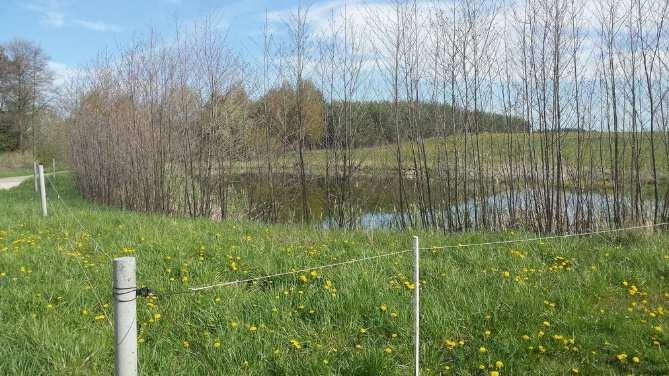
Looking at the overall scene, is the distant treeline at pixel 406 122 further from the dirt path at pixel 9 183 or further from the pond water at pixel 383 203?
the dirt path at pixel 9 183

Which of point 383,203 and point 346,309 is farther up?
point 383,203

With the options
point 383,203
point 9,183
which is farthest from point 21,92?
point 383,203

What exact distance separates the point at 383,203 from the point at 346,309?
6615 millimetres

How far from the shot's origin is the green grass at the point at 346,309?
2.91m

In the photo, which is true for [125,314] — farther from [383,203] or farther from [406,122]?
[383,203]

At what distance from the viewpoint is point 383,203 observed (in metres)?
10.1

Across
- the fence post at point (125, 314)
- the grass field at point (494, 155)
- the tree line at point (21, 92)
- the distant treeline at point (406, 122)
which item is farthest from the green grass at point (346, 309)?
the tree line at point (21, 92)

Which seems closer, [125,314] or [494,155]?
[125,314]

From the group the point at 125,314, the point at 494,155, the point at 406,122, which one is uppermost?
the point at 406,122

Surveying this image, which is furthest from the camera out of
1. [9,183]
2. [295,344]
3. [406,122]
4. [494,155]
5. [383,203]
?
[9,183]

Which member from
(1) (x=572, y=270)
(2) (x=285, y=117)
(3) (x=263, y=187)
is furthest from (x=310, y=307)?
(3) (x=263, y=187)

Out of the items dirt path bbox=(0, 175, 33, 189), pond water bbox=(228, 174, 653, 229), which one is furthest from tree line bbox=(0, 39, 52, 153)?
pond water bbox=(228, 174, 653, 229)

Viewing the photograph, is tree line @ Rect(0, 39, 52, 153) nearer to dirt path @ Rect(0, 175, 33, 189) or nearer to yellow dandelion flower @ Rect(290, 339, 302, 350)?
dirt path @ Rect(0, 175, 33, 189)

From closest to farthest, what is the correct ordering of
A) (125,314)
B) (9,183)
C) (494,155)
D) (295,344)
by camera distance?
(125,314) → (295,344) → (494,155) → (9,183)
